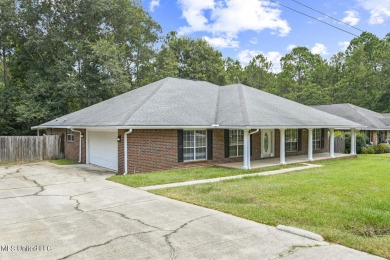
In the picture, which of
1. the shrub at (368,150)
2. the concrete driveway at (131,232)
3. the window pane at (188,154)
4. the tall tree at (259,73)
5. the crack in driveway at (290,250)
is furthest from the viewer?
the tall tree at (259,73)

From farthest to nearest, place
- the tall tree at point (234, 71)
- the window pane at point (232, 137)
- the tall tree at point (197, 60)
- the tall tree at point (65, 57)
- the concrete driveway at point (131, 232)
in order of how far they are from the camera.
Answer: the tall tree at point (234, 71) → the tall tree at point (197, 60) → the tall tree at point (65, 57) → the window pane at point (232, 137) → the concrete driveway at point (131, 232)

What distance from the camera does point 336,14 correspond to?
12664 mm

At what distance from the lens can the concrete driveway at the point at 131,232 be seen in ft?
15.9

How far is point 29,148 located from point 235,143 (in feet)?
40.9

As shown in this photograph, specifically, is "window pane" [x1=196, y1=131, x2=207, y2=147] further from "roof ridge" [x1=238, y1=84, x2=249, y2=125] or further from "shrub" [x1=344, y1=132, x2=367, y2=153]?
"shrub" [x1=344, y1=132, x2=367, y2=153]

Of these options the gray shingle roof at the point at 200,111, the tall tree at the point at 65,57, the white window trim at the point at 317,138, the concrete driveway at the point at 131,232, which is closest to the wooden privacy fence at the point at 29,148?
the gray shingle roof at the point at 200,111

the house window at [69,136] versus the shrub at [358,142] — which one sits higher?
the house window at [69,136]

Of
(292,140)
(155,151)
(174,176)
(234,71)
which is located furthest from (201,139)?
(234,71)

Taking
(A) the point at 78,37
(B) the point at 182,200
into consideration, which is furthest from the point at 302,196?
(A) the point at 78,37

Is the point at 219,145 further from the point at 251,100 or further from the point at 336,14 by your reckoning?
the point at 336,14

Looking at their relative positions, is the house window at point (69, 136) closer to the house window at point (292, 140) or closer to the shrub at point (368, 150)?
the house window at point (292, 140)

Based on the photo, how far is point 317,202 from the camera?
8000mm

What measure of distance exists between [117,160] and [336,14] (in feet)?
38.1

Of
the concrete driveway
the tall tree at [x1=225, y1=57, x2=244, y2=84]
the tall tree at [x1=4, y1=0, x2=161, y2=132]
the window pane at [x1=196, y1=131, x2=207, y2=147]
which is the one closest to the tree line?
the tall tree at [x1=4, y1=0, x2=161, y2=132]
